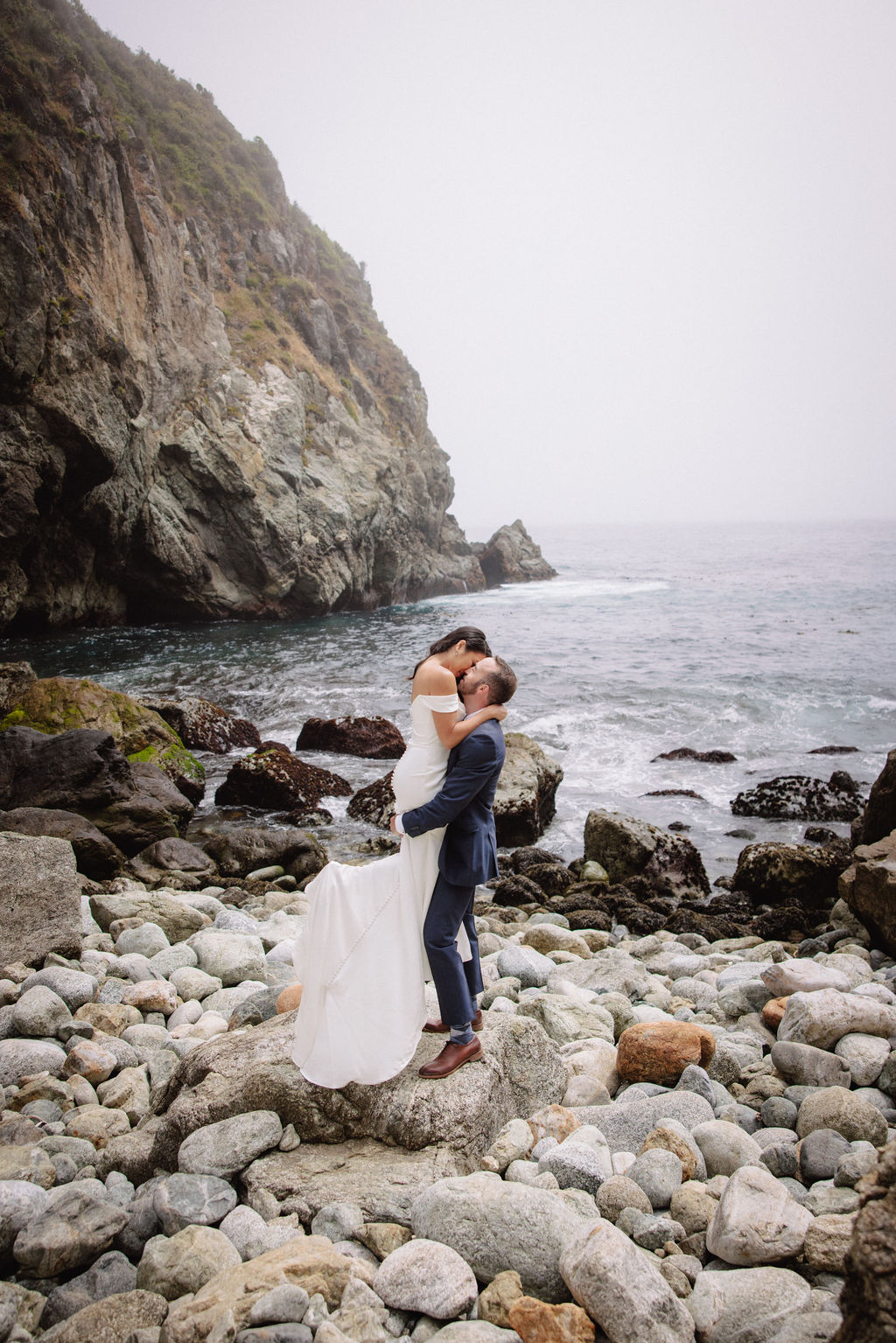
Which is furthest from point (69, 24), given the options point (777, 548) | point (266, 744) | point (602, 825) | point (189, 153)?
point (777, 548)

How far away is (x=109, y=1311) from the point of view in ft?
8.47

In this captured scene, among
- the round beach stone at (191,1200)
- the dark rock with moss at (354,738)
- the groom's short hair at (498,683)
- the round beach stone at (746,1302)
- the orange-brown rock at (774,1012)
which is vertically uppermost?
the groom's short hair at (498,683)

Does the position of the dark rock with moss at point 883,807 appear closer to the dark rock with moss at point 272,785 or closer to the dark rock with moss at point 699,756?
the dark rock with moss at point 699,756

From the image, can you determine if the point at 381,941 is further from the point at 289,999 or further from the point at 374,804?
the point at 374,804

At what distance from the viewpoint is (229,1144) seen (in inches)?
137

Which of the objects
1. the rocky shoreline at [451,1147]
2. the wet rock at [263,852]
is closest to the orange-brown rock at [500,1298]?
the rocky shoreline at [451,1147]

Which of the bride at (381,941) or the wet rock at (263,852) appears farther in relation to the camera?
the wet rock at (263,852)

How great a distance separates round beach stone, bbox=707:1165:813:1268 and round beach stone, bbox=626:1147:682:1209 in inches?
13.3

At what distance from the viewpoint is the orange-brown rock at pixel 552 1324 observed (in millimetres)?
2455

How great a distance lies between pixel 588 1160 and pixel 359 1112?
43.6 inches

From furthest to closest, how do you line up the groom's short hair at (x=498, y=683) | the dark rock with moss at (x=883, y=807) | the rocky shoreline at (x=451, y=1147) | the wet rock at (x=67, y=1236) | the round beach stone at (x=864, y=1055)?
the dark rock with moss at (x=883, y=807) → the round beach stone at (x=864, y=1055) → the groom's short hair at (x=498, y=683) → the wet rock at (x=67, y=1236) → the rocky shoreline at (x=451, y=1147)

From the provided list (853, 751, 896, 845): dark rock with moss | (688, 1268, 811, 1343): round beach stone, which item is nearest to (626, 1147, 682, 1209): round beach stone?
(688, 1268, 811, 1343): round beach stone

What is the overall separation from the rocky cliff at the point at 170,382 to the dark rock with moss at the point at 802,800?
21021 millimetres

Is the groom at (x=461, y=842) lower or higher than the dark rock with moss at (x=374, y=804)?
higher
